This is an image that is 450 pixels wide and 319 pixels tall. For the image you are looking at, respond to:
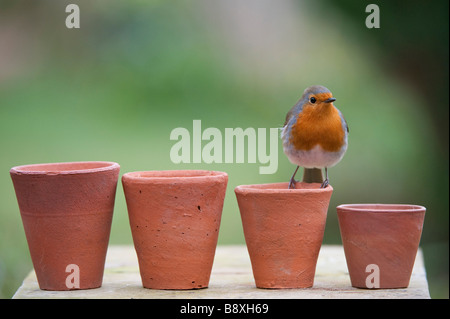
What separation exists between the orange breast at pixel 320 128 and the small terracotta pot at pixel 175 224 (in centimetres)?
57

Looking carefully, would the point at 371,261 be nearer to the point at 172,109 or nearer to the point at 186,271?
the point at 186,271

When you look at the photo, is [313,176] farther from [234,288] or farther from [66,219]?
[66,219]

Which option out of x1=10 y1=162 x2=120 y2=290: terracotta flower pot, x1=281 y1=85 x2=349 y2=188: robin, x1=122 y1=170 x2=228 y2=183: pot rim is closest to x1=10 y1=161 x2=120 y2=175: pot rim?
x1=10 y1=162 x2=120 y2=290: terracotta flower pot

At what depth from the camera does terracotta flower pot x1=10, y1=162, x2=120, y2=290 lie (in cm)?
306

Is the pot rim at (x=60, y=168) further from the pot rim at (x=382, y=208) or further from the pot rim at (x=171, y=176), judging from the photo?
the pot rim at (x=382, y=208)

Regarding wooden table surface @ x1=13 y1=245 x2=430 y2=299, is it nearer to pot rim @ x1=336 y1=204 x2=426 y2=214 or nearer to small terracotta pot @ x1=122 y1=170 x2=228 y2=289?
small terracotta pot @ x1=122 y1=170 x2=228 y2=289

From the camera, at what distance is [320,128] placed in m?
3.46

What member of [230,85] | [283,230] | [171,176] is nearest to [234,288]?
[283,230]

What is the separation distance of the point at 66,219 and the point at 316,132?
128 centimetres

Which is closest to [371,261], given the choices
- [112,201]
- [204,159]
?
[112,201]

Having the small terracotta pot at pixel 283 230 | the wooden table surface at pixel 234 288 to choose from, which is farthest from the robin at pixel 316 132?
the wooden table surface at pixel 234 288

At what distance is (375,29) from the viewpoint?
5.96m

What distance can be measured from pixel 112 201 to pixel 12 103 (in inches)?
126

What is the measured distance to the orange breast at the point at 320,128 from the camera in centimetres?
345
